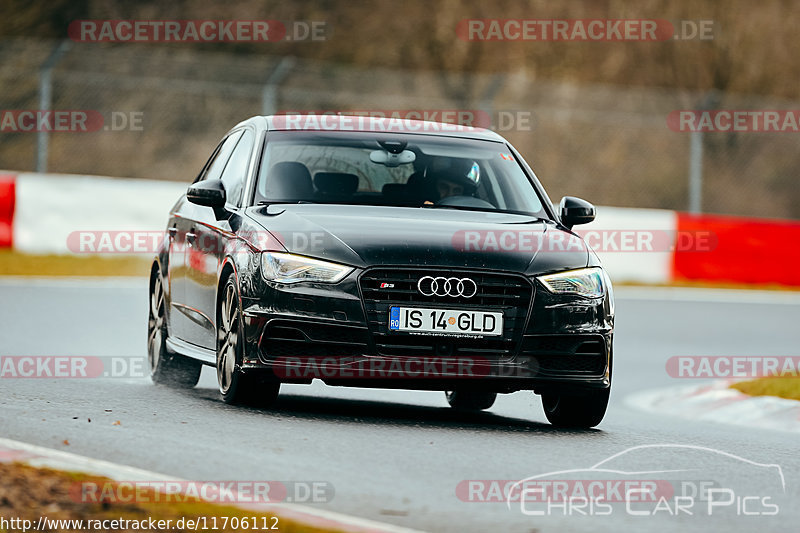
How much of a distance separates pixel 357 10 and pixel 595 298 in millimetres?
33975

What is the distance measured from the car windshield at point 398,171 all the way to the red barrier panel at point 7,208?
12751 mm

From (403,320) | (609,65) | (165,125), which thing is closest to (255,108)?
(165,125)

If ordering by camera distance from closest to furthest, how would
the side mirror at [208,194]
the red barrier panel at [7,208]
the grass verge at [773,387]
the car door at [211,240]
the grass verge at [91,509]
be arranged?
the grass verge at [91,509], the car door at [211,240], the side mirror at [208,194], the grass verge at [773,387], the red barrier panel at [7,208]

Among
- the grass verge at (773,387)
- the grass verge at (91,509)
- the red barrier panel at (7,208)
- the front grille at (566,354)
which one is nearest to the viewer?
the grass verge at (91,509)

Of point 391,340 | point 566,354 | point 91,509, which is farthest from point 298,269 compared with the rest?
→ point 91,509

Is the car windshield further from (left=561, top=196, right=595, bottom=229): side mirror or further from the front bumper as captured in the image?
the front bumper

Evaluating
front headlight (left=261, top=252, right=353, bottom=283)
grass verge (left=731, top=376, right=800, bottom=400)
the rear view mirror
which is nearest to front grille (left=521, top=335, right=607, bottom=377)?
front headlight (left=261, top=252, right=353, bottom=283)

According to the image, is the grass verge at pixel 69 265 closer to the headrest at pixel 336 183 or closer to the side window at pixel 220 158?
the side window at pixel 220 158

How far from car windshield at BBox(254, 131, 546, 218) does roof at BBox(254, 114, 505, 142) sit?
8 cm

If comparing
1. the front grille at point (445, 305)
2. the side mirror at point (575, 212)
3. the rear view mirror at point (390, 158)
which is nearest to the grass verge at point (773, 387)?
the side mirror at point (575, 212)

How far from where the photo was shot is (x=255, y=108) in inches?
1244

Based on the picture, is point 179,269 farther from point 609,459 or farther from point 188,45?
point 188,45

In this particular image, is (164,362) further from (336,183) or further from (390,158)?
(390,158)

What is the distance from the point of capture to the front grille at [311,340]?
7840mm
